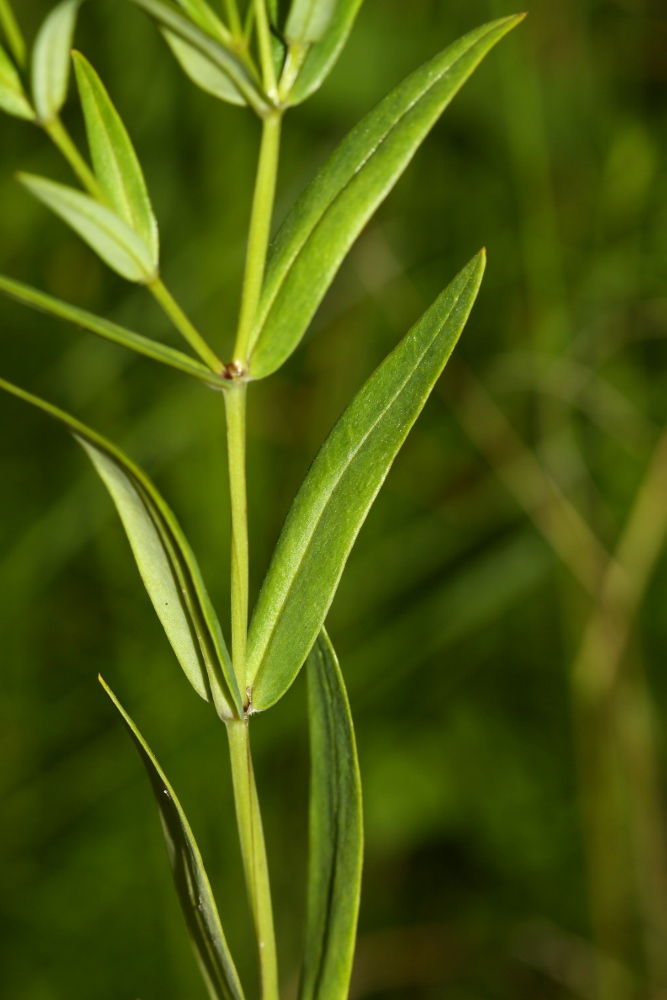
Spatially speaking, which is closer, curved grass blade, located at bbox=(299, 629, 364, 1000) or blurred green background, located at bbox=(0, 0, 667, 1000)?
curved grass blade, located at bbox=(299, 629, 364, 1000)

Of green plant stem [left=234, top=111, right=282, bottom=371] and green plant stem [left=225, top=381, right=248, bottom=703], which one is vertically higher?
green plant stem [left=234, top=111, right=282, bottom=371]

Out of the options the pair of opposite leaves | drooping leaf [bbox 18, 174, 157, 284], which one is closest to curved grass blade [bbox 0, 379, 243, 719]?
the pair of opposite leaves

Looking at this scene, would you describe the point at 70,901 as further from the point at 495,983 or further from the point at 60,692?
the point at 495,983

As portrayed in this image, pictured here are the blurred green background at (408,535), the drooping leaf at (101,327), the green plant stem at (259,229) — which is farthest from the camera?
the blurred green background at (408,535)

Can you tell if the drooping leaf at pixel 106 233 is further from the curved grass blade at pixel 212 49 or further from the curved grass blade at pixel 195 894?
the curved grass blade at pixel 195 894

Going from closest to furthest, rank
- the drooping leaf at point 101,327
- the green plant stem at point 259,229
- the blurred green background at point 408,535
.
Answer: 1. the drooping leaf at point 101,327
2. the green plant stem at point 259,229
3. the blurred green background at point 408,535

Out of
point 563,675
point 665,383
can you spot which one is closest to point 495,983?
point 563,675

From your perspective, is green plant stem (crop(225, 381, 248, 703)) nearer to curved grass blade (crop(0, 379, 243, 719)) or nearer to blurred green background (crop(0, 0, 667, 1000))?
curved grass blade (crop(0, 379, 243, 719))

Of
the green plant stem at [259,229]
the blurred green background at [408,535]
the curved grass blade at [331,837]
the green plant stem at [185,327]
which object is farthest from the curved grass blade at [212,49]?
the blurred green background at [408,535]
